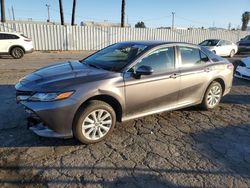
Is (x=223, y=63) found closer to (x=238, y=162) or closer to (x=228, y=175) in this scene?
(x=238, y=162)

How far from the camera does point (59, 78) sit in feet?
12.2

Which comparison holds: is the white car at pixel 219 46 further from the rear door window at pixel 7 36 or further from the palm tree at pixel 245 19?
the palm tree at pixel 245 19

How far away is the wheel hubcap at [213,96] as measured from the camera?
5.44 meters

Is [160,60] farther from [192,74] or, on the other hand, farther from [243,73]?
[243,73]

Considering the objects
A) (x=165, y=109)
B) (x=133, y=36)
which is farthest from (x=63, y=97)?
(x=133, y=36)

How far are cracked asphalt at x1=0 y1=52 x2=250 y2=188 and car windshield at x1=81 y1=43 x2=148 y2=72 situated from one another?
1.12 m

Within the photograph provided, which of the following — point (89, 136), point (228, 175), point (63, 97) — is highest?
point (63, 97)

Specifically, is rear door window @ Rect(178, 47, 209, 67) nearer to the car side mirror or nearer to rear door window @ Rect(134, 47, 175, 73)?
rear door window @ Rect(134, 47, 175, 73)

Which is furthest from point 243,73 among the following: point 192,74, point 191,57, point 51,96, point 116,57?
point 51,96

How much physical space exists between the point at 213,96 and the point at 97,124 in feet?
9.67

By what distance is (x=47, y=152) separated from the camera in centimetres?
358

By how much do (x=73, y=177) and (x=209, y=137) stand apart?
240 centimetres

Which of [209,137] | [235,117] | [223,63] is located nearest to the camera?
[209,137]

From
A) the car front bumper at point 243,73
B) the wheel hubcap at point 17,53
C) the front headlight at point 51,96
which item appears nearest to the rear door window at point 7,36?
the wheel hubcap at point 17,53
